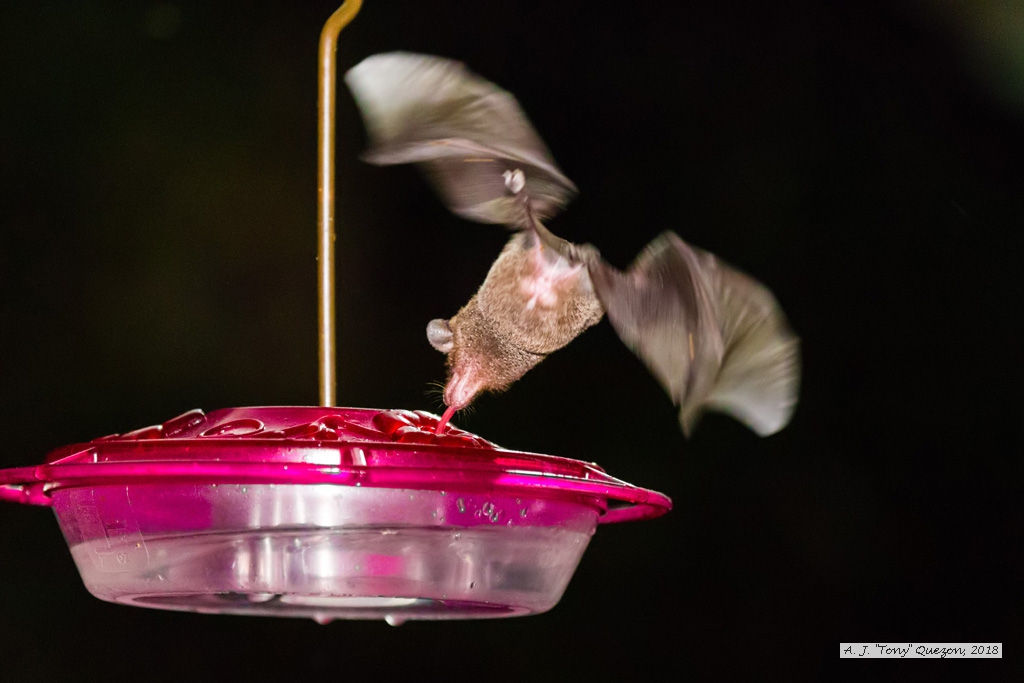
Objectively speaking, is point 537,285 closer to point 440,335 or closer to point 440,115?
point 440,335

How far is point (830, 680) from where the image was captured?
193cm

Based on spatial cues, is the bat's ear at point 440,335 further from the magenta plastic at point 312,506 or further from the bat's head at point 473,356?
the magenta plastic at point 312,506

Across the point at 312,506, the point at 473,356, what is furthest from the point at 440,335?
the point at 312,506

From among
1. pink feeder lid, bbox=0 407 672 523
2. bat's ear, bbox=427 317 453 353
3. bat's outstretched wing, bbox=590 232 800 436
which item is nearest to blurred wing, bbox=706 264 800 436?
bat's outstretched wing, bbox=590 232 800 436

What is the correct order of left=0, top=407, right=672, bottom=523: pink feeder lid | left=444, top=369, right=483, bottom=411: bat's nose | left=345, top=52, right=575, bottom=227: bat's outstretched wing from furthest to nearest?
left=444, top=369, right=483, bottom=411: bat's nose, left=345, top=52, right=575, bottom=227: bat's outstretched wing, left=0, top=407, right=672, bottom=523: pink feeder lid

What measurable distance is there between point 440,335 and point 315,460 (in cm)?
39

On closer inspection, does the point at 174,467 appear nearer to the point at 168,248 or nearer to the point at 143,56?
the point at 168,248

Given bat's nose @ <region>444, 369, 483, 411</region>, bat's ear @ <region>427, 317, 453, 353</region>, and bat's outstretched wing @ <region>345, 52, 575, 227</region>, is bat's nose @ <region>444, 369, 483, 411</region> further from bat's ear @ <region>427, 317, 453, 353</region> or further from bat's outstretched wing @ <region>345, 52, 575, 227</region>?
bat's outstretched wing @ <region>345, 52, 575, 227</region>

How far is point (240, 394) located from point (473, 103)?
114 cm

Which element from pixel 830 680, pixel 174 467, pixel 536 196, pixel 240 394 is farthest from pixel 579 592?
pixel 174 467

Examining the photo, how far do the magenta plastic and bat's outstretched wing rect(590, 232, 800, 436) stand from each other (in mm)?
172

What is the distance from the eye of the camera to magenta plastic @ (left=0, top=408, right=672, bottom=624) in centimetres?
66

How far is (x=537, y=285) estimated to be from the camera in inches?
39.8

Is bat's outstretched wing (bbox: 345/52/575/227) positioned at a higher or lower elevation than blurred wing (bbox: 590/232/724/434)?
higher
